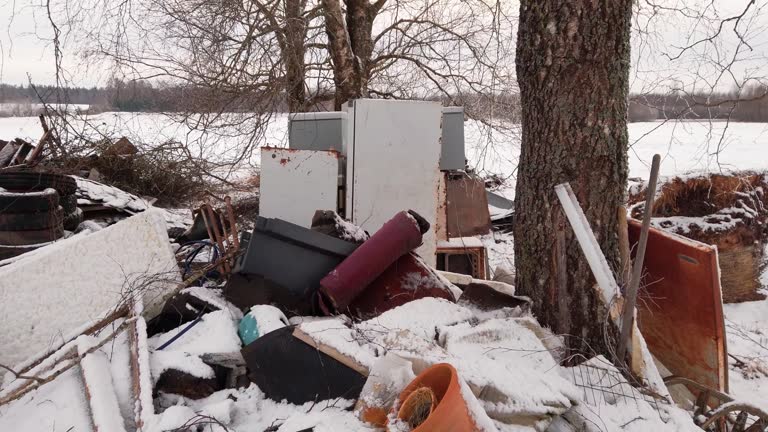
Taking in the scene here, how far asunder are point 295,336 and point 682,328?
6.35 ft

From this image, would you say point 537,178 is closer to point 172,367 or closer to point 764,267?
point 172,367

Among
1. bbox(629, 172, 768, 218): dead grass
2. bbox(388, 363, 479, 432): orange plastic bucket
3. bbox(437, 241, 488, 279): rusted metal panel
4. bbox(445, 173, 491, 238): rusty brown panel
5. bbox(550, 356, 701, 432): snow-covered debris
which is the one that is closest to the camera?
bbox(388, 363, 479, 432): orange plastic bucket

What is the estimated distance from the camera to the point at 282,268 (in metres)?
2.86

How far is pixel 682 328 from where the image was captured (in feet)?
8.19

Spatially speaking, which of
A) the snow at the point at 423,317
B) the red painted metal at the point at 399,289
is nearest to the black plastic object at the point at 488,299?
the snow at the point at 423,317

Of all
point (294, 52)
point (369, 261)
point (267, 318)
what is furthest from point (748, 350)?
point (294, 52)

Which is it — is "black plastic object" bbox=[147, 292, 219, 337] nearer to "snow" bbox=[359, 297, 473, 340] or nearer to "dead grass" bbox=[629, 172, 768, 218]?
"snow" bbox=[359, 297, 473, 340]

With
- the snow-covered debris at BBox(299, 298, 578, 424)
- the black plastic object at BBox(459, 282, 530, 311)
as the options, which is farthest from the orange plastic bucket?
the black plastic object at BBox(459, 282, 530, 311)

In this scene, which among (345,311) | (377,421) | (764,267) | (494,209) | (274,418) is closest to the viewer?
(377,421)

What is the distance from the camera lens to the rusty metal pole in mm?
1906

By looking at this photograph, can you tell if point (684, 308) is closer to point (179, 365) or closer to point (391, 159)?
point (391, 159)

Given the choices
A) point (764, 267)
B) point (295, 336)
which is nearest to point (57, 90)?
point (295, 336)

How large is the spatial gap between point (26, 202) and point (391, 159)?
2.94 metres

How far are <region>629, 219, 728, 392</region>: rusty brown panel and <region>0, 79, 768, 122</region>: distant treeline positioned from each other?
1.15 metres
